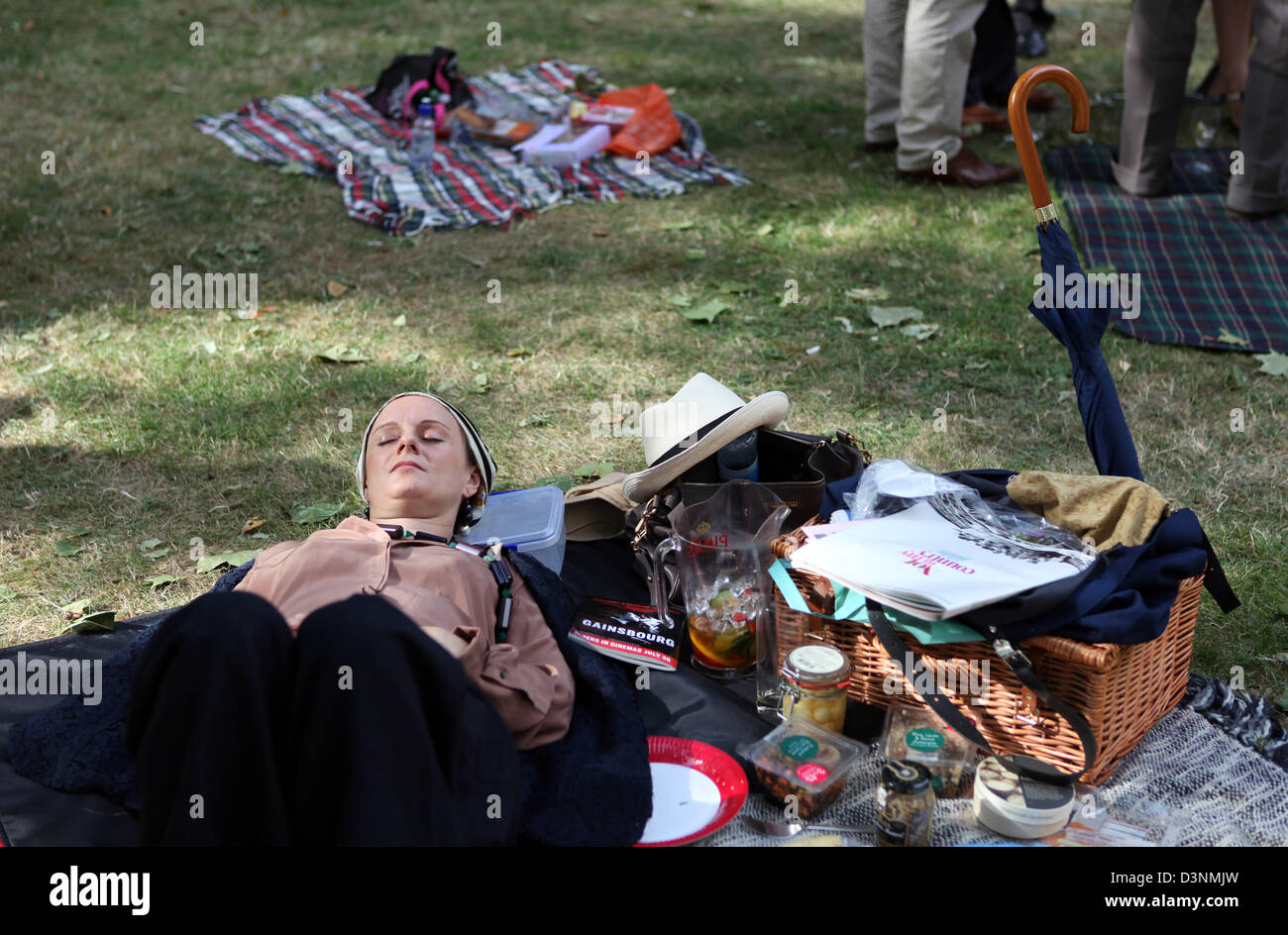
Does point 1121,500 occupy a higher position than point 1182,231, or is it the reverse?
point 1182,231

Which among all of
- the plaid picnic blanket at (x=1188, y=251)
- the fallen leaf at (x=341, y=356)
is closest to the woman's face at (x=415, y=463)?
the fallen leaf at (x=341, y=356)

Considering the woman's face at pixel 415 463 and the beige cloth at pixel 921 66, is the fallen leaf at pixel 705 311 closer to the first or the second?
the beige cloth at pixel 921 66

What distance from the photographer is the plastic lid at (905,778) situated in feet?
8.18

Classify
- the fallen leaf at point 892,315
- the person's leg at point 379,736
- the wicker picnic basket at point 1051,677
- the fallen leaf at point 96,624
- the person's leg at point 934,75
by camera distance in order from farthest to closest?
the person's leg at point 934,75 < the fallen leaf at point 892,315 < the fallen leaf at point 96,624 < the wicker picnic basket at point 1051,677 < the person's leg at point 379,736

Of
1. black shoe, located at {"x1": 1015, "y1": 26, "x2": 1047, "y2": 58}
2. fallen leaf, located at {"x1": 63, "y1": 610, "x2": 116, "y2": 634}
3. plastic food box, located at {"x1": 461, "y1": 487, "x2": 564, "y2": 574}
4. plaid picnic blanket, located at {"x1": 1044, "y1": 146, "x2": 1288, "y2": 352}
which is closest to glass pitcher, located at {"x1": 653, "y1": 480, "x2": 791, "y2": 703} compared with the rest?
plastic food box, located at {"x1": 461, "y1": 487, "x2": 564, "y2": 574}

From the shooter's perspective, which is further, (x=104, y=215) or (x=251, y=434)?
(x=104, y=215)

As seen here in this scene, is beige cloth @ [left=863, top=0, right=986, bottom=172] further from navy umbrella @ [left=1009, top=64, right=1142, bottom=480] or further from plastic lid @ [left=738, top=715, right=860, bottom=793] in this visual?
plastic lid @ [left=738, top=715, right=860, bottom=793]

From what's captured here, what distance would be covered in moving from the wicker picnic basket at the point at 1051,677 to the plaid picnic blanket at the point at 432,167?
461 centimetres

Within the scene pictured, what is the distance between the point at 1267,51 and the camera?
241 inches

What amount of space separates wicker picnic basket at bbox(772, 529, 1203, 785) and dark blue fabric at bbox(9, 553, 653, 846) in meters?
0.58

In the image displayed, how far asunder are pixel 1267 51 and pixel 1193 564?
15.6 ft

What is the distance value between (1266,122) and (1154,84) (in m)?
0.72
